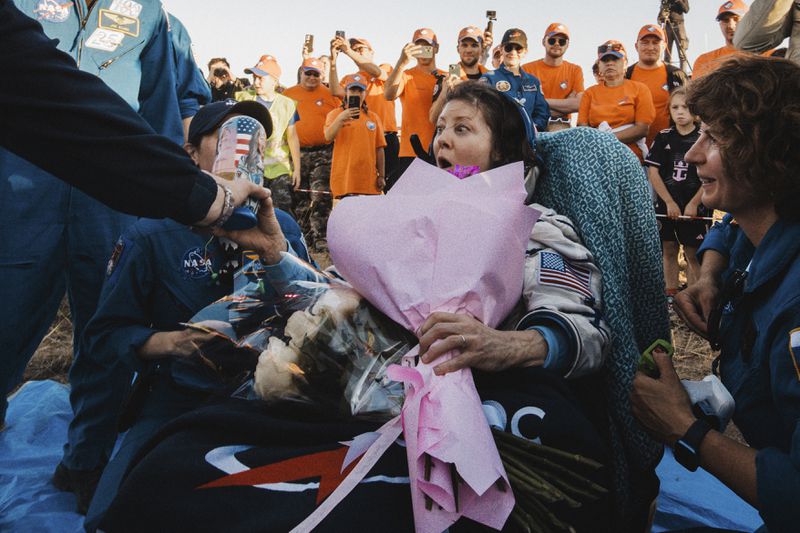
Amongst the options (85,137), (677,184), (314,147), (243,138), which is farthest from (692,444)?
(314,147)

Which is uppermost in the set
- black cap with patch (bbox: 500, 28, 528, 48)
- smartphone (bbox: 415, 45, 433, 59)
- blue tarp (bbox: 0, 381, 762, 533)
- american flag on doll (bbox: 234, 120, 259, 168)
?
black cap with patch (bbox: 500, 28, 528, 48)

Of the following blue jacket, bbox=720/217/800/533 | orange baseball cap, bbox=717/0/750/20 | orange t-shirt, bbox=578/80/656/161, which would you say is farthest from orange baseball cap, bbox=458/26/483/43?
blue jacket, bbox=720/217/800/533

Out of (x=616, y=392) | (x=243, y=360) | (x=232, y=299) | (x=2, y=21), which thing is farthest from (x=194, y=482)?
(x=616, y=392)

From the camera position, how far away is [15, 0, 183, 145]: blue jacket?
261 cm

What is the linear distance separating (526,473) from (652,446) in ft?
2.81

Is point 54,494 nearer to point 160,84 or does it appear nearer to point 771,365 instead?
point 160,84

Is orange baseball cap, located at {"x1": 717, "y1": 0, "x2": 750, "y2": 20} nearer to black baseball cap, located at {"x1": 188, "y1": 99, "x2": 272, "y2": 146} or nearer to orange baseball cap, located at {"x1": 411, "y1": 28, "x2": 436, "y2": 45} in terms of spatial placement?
orange baseball cap, located at {"x1": 411, "y1": 28, "x2": 436, "y2": 45}

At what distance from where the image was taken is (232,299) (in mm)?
1590

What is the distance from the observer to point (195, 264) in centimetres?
218

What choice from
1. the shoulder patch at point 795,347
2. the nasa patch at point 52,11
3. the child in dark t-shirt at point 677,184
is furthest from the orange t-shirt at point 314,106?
the shoulder patch at point 795,347

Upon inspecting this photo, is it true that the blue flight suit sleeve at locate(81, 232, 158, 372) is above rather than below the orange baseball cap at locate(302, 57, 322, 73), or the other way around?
below

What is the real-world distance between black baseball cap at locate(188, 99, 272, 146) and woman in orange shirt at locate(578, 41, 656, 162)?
445cm

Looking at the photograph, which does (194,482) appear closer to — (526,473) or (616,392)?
(526,473)

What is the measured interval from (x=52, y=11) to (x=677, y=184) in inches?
205
